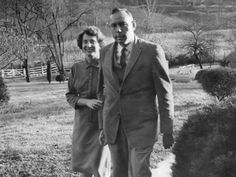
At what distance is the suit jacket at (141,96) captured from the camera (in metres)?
3.40

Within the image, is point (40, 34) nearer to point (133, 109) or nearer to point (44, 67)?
point (44, 67)

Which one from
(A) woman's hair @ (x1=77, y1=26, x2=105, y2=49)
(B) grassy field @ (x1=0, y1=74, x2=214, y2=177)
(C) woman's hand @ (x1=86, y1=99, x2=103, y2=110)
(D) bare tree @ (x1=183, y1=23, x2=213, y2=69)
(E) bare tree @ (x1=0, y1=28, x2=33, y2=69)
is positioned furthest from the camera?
(D) bare tree @ (x1=183, y1=23, x2=213, y2=69)

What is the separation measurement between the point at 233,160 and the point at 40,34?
125ft

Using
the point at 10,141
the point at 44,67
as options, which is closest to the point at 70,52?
the point at 44,67

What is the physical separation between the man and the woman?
2.66ft

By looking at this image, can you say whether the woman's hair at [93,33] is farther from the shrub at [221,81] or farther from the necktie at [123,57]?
the shrub at [221,81]

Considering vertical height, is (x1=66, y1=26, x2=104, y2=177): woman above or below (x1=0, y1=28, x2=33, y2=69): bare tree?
above

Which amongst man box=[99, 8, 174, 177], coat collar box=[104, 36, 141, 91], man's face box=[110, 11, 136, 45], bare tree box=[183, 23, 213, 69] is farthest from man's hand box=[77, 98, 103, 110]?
bare tree box=[183, 23, 213, 69]

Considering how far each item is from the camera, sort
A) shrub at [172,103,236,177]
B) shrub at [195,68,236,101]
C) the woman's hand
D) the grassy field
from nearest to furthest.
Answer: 1. shrub at [172,103,236,177]
2. the woman's hand
3. the grassy field
4. shrub at [195,68,236,101]

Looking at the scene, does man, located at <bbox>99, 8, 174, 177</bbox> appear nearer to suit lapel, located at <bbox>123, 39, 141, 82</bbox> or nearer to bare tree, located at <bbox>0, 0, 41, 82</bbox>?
suit lapel, located at <bbox>123, 39, 141, 82</bbox>

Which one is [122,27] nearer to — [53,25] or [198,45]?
[53,25]

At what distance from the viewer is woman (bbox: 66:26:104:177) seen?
4.47m

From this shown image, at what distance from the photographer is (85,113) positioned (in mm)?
4555

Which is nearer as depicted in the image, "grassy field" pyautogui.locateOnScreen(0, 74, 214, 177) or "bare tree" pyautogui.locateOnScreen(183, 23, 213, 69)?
"grassy field" pyautogui.locateOnScreen(0, 74, 214, 177)
